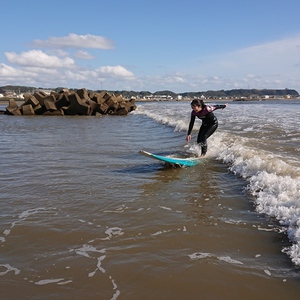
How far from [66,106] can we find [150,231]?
90.4 ft

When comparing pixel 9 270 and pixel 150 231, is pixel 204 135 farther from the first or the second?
pixel 9 270

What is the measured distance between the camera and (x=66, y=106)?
29766mm

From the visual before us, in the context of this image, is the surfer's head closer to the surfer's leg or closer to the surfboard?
the surfer's leg

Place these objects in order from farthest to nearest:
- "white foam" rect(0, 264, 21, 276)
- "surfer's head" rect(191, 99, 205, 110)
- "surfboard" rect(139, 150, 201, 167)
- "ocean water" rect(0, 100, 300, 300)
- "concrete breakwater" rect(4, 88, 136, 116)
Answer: "concrete breakwater" rect(4, 88, 136, 116), "surfer's head" rect(191, 99, 205, 110), "surfboard" rect(139, 150, 201, 167), "white foam" rect(0, 264, 21, 276), "ocean water" rect(0, 100, 300, 300)

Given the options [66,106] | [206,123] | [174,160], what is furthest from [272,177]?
[66,106]

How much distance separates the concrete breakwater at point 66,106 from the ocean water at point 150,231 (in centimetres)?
2208

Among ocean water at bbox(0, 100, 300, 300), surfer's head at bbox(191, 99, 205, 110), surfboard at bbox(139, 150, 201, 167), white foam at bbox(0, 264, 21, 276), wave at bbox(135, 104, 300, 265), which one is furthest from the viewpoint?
surfer's head at bbox(191, 99, 205, 110)

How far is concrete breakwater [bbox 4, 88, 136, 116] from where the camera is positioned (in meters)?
28.9

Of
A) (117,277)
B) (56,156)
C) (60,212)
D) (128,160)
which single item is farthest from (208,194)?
(56,156)

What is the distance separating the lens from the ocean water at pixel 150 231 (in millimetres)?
2799

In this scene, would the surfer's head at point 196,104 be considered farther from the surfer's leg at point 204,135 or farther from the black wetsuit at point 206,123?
the surfer's leg at point 204,135

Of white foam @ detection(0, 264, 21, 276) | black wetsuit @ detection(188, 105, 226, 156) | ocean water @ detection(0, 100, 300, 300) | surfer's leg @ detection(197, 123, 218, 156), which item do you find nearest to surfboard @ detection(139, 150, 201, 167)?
Result: ocean water @ detection(0, 100, 300, 300)

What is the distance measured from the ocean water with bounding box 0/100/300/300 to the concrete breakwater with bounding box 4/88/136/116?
22.1 m

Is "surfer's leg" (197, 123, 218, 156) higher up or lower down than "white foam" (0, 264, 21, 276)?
higher up
